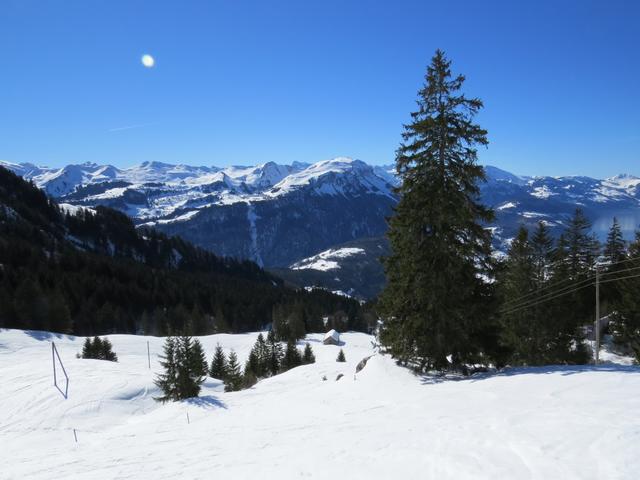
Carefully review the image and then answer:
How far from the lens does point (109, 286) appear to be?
112 meters

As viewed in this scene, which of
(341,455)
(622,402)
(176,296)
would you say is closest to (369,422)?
(341,455)

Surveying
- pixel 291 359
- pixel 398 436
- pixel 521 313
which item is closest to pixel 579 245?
pixel 521 313

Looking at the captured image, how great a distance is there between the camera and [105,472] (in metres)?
10.9

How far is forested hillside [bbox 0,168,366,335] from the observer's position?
84562mm

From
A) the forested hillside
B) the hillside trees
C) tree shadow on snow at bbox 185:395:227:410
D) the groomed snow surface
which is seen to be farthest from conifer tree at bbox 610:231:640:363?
the forested hillside

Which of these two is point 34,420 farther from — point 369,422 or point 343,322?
point 343,322

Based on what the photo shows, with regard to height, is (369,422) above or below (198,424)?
above

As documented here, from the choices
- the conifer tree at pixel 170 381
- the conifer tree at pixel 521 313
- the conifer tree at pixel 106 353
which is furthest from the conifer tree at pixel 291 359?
the conifer tree at pixel 521 313

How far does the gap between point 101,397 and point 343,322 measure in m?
101

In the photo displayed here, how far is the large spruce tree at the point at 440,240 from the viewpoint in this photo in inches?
711

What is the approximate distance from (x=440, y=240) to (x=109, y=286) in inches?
4563

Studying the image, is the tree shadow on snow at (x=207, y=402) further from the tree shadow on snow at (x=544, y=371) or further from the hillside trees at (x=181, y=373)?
the tree shadow on snow at (x=544, y=371)

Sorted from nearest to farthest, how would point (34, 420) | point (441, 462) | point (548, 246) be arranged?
point (441, 462) → point (34, 420) → point (548, 246)

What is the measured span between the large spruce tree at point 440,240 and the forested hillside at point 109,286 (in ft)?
206
